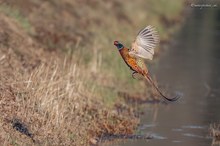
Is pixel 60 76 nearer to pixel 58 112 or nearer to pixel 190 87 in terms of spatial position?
pixel 58 112

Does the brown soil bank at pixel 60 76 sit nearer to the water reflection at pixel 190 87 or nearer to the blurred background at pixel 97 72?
the blurred background at pixel 97 72

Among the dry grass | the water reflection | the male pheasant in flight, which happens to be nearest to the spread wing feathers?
the male pheasant in flight

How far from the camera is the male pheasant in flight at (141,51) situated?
37.0 feet

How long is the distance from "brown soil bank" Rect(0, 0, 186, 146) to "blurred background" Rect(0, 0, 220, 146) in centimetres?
2

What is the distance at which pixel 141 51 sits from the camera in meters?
11.4

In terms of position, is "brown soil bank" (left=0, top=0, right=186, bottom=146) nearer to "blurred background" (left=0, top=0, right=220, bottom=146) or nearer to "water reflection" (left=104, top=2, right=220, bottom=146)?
"blurred background" (left=0, top=0, right=220, bottom=146)

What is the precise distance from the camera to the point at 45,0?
24.2 meters

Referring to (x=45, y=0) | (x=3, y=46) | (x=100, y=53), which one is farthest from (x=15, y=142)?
(x=45, y=0)

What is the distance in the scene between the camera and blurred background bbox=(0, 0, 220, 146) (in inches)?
529

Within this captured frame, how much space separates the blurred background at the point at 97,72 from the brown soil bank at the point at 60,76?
2cm

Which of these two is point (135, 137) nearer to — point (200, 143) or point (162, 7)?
point (200, 143)

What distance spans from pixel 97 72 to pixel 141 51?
6767 mm

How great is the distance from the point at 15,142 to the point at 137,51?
2.21 m

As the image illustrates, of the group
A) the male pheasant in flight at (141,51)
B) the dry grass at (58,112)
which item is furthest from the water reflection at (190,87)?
the male pheasant in flight at (141,51)
